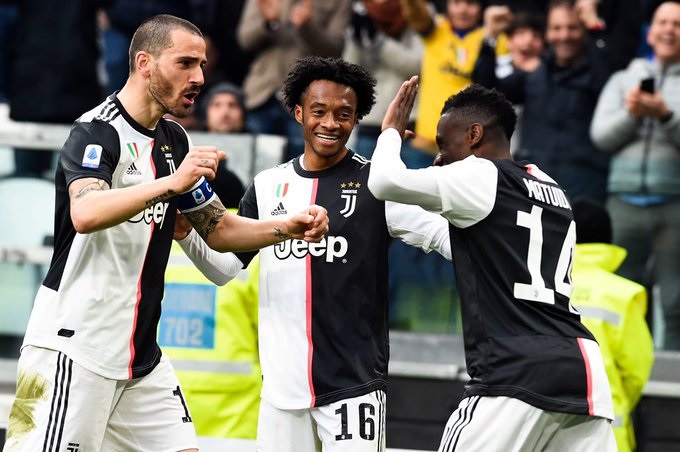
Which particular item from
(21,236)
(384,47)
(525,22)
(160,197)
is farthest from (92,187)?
(525,22)

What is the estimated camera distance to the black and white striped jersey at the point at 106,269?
553cm

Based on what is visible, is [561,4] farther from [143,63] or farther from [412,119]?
[143,63]

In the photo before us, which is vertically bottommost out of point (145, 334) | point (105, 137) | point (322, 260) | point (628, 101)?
point (145, 334)

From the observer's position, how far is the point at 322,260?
5.90 meters

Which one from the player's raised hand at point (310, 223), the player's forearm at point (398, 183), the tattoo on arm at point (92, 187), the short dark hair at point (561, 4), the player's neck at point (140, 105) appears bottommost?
the player's raised hand at point (310, 223)

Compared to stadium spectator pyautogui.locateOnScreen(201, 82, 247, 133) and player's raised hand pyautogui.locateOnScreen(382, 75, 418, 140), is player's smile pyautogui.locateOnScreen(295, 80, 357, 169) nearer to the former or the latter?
player's raised hand pyautogui.locateOnScreen(382, 75, 418, 140)

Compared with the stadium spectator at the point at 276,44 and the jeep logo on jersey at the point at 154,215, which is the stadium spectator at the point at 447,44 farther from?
the jeep logo on jersey at the point at 154,215

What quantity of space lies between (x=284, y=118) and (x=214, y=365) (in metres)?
4.08

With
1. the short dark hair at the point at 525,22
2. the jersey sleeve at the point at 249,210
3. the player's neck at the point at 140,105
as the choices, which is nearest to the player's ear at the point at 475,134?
the jersey sleeve at the point at 249,210

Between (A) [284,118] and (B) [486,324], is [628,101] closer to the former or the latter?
(A) [284,118]

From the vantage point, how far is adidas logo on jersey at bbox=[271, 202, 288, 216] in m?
6.05

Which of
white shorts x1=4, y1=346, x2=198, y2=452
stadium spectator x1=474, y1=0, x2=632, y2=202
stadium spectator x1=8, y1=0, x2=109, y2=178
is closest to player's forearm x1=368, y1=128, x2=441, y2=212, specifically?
white shorts x1=4, y1=346, x2=198, y2=452

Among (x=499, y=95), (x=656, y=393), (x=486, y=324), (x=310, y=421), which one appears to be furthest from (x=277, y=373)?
(x=656, y=393)

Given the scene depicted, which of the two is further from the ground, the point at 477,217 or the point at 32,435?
the point at 477,217
